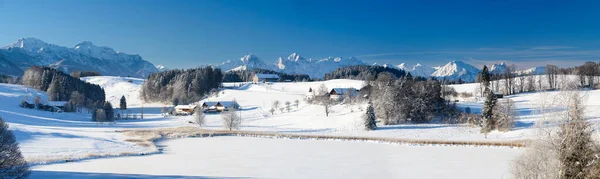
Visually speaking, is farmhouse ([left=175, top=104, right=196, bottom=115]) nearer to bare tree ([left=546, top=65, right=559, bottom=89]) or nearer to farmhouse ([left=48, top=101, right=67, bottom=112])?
farmhouse ([left=48, top=101, right=67, bottom=112])

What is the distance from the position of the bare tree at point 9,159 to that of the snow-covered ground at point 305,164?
4145mm

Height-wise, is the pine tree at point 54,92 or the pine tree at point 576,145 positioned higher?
the pine tree at point 54,92

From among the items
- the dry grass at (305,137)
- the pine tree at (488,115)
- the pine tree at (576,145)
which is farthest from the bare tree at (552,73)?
the pine tree at (576,145)

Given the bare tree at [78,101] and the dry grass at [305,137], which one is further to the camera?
the bare tree at [78,101]

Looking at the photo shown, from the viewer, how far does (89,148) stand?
136 ft

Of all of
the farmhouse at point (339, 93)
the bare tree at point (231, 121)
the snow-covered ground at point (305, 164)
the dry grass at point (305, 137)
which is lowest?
the snow-covered ground at point (305, 164)

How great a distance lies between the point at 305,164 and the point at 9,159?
18761mm

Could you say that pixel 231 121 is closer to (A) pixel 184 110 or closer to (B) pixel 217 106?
(B) pixel 217 106

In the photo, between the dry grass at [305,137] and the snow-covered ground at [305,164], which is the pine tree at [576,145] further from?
the dry grass at [305,137]

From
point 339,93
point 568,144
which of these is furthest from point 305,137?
point 339,93

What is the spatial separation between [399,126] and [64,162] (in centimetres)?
4689

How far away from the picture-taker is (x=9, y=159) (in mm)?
19703

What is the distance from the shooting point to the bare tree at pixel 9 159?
19.4 meters

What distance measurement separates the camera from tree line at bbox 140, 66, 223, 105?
5778 inches
